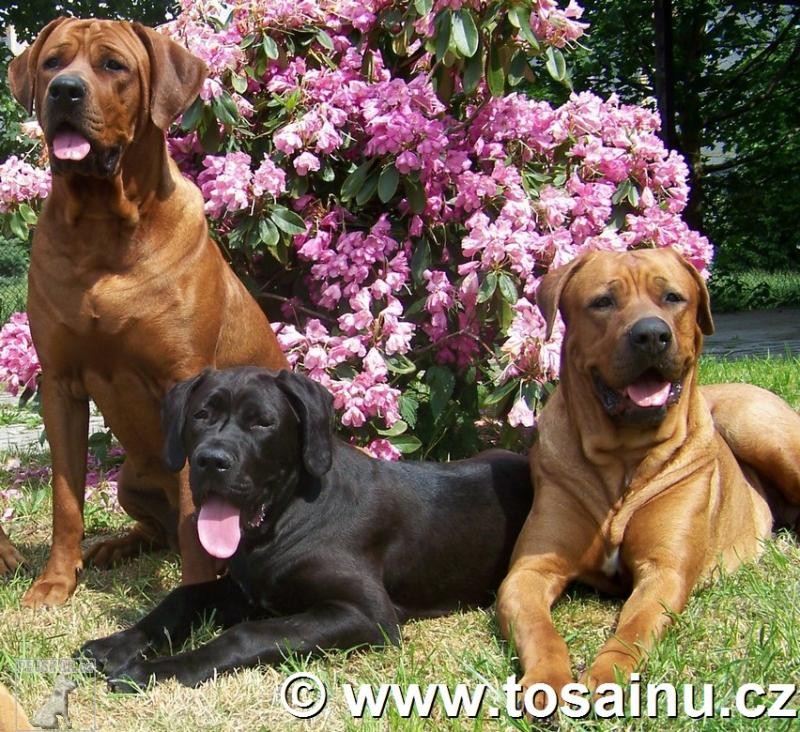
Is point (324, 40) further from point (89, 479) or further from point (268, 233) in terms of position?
point (89, 479)

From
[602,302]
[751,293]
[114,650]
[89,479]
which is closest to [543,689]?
[114,650]

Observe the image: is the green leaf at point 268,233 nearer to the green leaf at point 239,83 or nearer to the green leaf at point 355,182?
the green leaf at point 355,182

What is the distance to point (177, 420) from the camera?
330 centimetres

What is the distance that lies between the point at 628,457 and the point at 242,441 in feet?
4.28

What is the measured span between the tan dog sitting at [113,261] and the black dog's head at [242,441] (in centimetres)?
32

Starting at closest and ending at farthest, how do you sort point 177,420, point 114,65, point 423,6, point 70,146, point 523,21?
point 177,420 → point 70,146 → point 114,65 → point 423,6 → point 523,21

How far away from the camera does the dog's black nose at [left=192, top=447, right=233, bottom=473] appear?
9.81 feet

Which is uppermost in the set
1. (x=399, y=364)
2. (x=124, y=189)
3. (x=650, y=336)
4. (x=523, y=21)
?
(x=523, y=21)

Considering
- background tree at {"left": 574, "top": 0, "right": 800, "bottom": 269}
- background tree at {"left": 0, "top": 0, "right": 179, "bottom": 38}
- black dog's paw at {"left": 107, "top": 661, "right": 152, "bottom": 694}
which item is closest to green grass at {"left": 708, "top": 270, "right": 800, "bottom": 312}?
background tree at {"left": 574, "top": 0, "right": 800, "bottom": 269}

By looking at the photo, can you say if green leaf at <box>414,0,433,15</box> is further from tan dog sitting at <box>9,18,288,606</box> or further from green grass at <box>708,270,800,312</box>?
green grass at <box>708,270,800,312</box>

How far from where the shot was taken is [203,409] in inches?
126

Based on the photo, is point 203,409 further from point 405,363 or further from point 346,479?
point 405,363

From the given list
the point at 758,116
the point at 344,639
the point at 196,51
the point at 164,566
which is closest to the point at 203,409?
the point at 344,639

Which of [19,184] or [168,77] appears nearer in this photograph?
[168,77]
